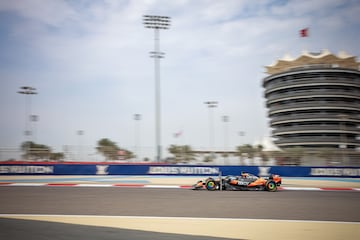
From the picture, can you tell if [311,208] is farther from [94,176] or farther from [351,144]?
[351,144]

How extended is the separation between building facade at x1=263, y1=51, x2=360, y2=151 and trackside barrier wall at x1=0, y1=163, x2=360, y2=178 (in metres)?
37.9

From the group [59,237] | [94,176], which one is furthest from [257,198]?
[94,176]

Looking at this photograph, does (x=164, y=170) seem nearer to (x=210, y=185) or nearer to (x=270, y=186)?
(x=210, y=185)

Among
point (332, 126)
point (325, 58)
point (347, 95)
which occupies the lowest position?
point (332, 126)

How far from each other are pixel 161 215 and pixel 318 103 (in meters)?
56.0

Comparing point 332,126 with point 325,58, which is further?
point 325,58

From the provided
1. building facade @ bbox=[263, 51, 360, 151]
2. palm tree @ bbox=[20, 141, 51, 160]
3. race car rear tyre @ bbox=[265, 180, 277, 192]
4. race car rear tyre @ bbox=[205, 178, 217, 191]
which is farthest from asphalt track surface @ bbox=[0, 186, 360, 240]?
building facade @ bbox=[263, 51, 360, 151]

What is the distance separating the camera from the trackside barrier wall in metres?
18.2

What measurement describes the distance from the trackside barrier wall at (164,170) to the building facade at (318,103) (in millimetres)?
37863

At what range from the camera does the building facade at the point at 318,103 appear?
55.3 m

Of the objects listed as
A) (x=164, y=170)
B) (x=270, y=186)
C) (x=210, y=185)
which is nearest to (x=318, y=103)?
(x=164, y=170)

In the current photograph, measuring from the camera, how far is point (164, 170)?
19.3 meters

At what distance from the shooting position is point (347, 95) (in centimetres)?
5641

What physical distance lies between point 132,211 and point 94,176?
11.6 metres
